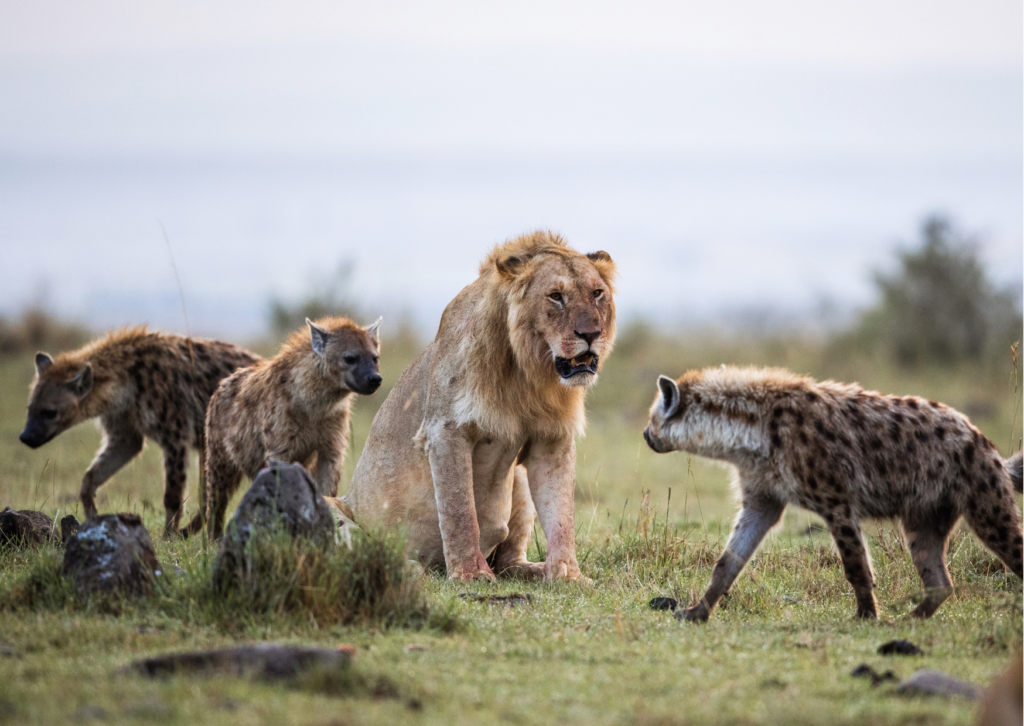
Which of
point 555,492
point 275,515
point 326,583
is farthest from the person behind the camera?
point 555,492

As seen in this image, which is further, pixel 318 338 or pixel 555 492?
pixel 318 338

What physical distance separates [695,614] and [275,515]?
197cm

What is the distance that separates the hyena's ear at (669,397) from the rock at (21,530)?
3.36 meters

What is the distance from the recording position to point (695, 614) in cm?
521

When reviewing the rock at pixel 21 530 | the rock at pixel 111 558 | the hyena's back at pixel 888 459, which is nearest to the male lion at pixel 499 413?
the hyena's back at pixel 888 459

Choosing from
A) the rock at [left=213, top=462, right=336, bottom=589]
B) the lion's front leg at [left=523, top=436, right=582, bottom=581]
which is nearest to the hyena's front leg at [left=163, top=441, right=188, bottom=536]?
the lion's front leg at [left=523, top=436, right=582, bottom=581]

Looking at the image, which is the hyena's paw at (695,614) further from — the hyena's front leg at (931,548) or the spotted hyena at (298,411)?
the spotted hyena at (298,411)

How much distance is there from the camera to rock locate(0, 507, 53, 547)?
614 centimetres

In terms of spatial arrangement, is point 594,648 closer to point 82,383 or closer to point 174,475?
point 174,475

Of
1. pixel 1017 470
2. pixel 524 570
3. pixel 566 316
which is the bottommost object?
pixel 524 570

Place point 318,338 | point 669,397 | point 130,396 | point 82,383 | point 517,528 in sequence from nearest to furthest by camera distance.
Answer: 1. point 669,397
2. point 517,528
3. point 318,338
4. point 82,383
5. point 130,396

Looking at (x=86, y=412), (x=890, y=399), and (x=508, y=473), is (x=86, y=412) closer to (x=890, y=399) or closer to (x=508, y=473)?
(x=508, y=473)

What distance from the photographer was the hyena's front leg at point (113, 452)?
8.90 m

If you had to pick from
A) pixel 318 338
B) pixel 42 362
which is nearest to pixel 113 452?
pixel 42 362
